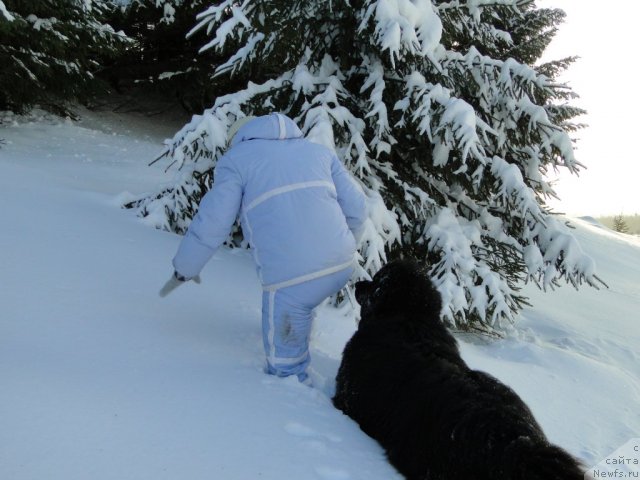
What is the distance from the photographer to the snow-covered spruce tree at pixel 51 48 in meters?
7.85

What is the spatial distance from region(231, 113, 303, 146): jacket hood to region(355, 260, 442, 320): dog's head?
1.00m

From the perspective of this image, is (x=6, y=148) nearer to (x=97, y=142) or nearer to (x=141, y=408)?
(x=97, y=142)

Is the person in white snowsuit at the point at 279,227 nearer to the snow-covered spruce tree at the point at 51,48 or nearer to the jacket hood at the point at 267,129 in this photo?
the jacket hood at the point at 267,129

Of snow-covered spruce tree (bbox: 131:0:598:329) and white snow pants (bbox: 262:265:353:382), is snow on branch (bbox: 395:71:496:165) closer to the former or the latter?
snow-covered spruce tree (bbox: 131:0:598:329)

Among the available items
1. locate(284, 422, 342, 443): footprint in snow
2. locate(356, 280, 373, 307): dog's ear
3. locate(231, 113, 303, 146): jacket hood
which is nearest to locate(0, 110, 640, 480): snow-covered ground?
locate(284, 422, 342, 443): footprint in snow

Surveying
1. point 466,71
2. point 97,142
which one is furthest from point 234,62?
point 97,142

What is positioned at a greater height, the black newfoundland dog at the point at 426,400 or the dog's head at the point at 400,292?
the dog's head at the point at 400,292

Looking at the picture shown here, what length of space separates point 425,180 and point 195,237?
290cm

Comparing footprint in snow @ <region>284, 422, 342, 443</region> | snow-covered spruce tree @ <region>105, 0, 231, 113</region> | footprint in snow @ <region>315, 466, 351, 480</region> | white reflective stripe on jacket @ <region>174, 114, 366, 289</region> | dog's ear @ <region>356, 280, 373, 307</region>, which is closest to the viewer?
footprint in snow @ <region>315, 466, 351, 480</region>

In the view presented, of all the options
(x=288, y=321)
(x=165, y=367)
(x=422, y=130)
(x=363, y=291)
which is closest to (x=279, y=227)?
(x=288, y=321)

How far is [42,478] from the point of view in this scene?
1.57 m

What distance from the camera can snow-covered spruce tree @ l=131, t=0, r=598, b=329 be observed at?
405cm

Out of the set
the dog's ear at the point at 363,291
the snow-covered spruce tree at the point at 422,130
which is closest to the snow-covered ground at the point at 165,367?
the dog's ear at the point at 363,291

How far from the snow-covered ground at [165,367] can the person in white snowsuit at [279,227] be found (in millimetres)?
310
